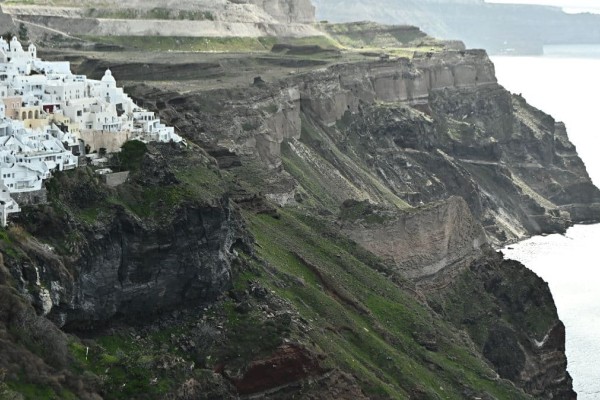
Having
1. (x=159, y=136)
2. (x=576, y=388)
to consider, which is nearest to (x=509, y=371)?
(x=576, y=388)

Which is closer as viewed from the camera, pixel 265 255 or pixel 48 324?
pixel 48 324

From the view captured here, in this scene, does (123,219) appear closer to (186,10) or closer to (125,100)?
(125,100)

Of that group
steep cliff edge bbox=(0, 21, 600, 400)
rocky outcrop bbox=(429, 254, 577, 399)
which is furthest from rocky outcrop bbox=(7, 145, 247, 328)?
rocky outcrop bbox=(429, 254, 577, 399)

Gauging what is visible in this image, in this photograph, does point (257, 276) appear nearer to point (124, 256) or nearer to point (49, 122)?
point (124, 256)

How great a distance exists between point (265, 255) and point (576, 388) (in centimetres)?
2970

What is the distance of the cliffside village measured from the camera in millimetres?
74062

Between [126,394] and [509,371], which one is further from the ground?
[126,394]

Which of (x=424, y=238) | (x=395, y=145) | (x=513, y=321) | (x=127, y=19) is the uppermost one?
(x=127, y=19)

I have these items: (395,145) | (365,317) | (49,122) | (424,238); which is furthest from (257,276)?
(395,145)

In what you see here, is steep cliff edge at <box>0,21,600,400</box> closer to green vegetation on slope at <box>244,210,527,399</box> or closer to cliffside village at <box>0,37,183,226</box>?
green vegetation on slope at <box>244,210,527,399</box>

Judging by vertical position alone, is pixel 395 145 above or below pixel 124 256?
below

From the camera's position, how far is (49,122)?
272ft

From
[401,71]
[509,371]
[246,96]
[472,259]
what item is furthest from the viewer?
[401,71]

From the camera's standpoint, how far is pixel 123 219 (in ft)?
250
